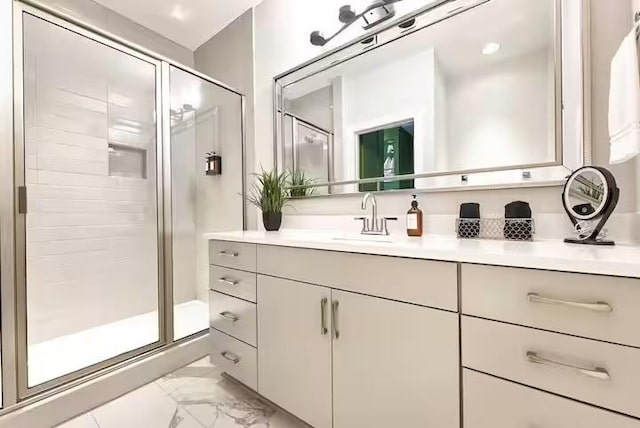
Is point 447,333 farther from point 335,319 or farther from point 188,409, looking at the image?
point 188,409

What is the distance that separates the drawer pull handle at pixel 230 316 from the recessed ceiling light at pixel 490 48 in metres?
1.70

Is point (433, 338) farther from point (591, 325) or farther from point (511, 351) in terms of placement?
point (591, 325)

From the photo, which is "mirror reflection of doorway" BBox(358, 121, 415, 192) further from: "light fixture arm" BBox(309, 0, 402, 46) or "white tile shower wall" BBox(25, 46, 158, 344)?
"white tile shower wall" BBox(25, 46, 158, 344)

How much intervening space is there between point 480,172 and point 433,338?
77cm

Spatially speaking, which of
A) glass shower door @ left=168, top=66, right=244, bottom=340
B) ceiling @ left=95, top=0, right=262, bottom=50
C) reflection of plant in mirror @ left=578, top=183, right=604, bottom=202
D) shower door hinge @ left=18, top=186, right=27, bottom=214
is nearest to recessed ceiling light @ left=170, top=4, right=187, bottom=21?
ceiling @ left=95, top=0, right=262, bottom=50

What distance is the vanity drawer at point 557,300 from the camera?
1.94ft

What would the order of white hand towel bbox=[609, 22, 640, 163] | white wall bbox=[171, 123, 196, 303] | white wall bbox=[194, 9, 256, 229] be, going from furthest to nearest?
white wall bbox=[171, 123, 196, 303], white wall bbox=[194, 9, 256, 229], white hand towel bbox=[609, 22, 640, 163]

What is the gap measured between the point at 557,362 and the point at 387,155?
111cm

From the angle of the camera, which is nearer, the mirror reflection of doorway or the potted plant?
the mirror reflection of doorway

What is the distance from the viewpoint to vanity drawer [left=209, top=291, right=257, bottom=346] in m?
1.38

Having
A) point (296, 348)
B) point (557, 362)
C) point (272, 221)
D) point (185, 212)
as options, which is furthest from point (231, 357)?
point (185, 212)

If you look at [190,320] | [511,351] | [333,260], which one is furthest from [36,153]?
[511,351]

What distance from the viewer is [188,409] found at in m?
1.40

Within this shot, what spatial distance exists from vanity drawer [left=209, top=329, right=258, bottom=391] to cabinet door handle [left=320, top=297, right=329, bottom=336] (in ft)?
1.52
